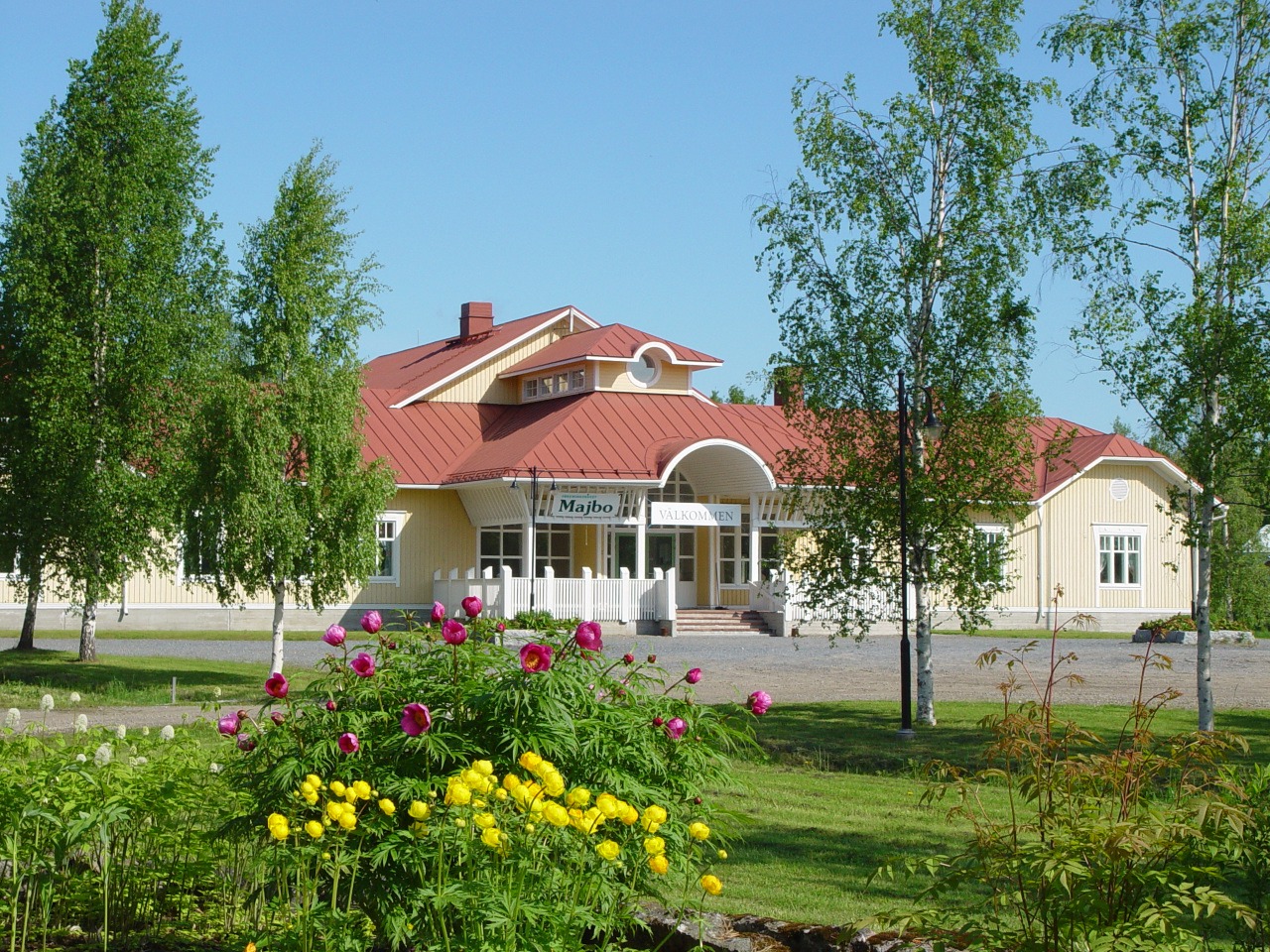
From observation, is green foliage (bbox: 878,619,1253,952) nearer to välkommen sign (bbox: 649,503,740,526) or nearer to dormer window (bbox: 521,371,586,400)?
välkommen sign (bbox: 649,503,740,526)

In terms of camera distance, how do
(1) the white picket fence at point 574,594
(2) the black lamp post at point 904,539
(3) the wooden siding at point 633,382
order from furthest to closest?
(3) the wooden siding at point 633,382, (1) the white picket fence at point 574,594, (2) the black lamp post at point 904,539

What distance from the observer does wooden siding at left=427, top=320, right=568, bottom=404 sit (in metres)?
37.4

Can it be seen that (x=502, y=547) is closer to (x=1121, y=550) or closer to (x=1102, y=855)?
(x=1121, y=550)

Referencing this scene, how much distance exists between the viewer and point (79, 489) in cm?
1939

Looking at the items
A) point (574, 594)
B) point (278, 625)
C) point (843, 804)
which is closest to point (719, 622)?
point (574, 594)

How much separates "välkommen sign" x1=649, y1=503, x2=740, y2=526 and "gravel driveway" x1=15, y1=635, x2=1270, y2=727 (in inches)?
114

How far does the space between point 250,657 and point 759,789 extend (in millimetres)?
16184

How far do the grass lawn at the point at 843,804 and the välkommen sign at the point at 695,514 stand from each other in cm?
1492

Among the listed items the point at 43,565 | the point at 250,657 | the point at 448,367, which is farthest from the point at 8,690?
the point at 448,367

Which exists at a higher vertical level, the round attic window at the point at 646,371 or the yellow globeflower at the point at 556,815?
the round attic window at the point at 646,371

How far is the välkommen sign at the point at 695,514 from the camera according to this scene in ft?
107

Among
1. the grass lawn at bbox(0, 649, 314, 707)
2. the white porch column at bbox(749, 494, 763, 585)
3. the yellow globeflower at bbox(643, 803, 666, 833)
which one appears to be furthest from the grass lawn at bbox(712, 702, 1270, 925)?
the white porch column at bbox(749, 494, 763, 585)

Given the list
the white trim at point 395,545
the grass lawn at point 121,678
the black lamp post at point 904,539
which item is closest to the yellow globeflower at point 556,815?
the black lamp post at point 904,539

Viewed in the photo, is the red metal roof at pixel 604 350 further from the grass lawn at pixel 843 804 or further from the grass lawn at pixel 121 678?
the grass lawn at pixel 843 804
